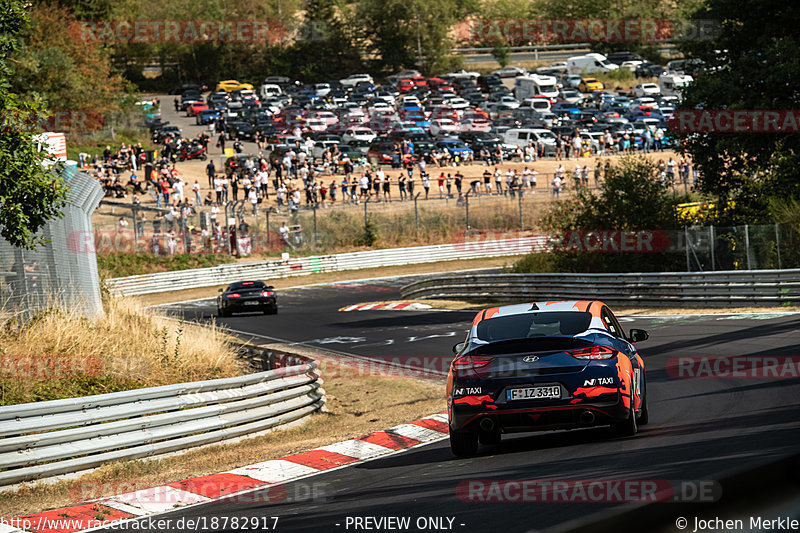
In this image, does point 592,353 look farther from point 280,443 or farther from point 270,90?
point 270,90

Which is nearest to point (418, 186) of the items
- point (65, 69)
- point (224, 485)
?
point (65, 69)

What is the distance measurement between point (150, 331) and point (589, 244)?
1672 centimetres

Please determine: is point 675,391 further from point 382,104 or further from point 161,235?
point 382,104

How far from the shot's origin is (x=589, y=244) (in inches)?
1187

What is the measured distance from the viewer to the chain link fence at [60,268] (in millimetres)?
14914

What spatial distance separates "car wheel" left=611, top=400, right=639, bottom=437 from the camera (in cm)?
904

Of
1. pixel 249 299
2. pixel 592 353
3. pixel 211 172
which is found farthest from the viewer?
pixel 211 172

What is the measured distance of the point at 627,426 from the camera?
9148 mm

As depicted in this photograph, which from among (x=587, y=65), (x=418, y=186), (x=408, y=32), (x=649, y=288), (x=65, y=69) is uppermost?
(x=408, y=32)

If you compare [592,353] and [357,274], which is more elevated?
[592,353]

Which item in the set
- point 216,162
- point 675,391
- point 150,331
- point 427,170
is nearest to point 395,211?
point 427,170

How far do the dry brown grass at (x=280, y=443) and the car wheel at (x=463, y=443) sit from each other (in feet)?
8.06

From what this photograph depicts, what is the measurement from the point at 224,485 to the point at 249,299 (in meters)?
22.7

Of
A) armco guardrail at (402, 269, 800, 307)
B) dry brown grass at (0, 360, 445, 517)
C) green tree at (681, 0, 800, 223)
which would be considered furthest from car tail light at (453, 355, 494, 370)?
green tree at (681, 0, 800, 223)
